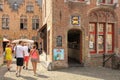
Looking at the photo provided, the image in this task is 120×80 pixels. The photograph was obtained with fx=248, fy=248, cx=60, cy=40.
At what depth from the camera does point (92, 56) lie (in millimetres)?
16469

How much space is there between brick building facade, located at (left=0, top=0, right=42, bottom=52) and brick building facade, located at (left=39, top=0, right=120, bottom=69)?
22.7m

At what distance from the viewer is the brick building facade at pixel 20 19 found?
38969mm

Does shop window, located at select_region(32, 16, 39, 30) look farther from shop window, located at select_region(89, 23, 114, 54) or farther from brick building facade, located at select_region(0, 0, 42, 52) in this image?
shop window, located at select_region(89, 23, 114, 54)

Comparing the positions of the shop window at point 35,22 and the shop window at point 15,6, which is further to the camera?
the shop window at point 35,22

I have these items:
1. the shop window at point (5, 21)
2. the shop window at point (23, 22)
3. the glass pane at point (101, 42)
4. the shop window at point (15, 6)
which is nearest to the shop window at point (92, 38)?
the glass pane at point (101, 42)

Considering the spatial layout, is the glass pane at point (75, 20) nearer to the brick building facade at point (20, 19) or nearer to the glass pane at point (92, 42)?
the glass pane at point (92, 42)

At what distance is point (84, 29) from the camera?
16.2 m

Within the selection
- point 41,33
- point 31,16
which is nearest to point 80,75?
point 41,33

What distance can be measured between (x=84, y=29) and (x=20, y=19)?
2461cm

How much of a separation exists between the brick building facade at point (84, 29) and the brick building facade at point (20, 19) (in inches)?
892

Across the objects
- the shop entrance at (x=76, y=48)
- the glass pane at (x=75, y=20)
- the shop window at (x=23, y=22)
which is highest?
the shop window at (x=23, y=22)

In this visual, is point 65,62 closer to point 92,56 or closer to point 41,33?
point 92,56

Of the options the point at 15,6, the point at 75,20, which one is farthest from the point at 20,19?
the point at 75,20

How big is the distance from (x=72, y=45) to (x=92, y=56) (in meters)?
3.66
